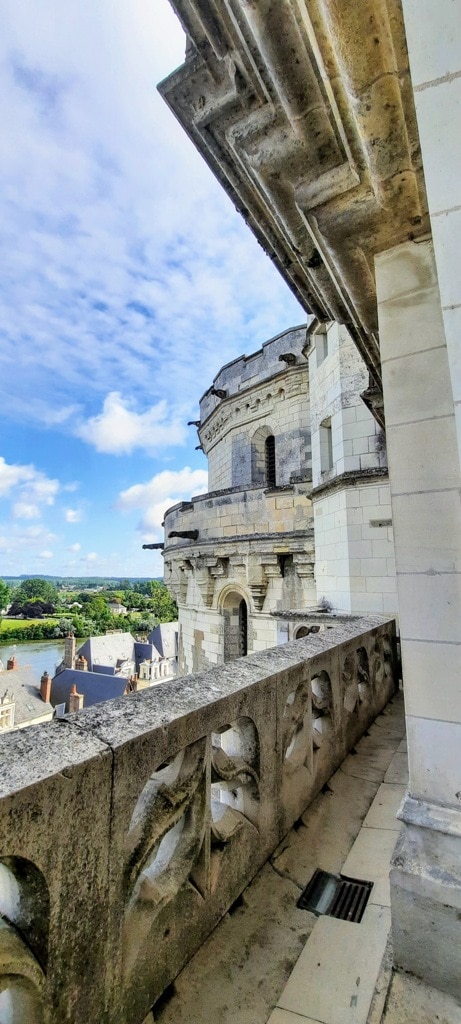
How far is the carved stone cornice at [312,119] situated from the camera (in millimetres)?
1351

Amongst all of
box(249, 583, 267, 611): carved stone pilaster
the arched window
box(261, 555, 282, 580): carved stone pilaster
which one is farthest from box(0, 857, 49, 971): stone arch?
the arched window

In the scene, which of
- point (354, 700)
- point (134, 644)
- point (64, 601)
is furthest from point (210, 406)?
point (64, 601)

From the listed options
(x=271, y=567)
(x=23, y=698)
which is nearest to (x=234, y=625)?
(x=271, y=567)

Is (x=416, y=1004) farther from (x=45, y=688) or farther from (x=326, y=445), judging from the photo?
(x=45, y=688)

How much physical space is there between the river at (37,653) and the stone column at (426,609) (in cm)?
6904

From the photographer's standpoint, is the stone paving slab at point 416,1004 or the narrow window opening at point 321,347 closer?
the stone paving slab at point 416,1004

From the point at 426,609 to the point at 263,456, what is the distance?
10.9 meters

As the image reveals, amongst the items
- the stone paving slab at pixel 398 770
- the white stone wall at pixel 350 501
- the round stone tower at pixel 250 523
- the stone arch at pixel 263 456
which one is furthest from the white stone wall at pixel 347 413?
the stone arch at pixel 263 456

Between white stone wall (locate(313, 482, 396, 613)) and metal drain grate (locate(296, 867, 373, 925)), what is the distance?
438cm

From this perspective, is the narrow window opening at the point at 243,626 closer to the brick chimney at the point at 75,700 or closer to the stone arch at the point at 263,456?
the stone arch at the point at 263,456

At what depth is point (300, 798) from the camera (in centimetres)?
212

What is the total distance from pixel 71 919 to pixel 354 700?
2441 mm

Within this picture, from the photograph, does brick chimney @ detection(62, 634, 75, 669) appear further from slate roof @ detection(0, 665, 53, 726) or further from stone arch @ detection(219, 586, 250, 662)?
stone arch @ detection(219, 586, 250, 662)

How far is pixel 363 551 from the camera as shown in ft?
20.1
